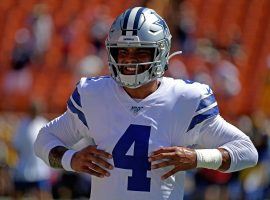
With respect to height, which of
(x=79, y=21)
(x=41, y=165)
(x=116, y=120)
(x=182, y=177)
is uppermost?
(x=116, y=120)

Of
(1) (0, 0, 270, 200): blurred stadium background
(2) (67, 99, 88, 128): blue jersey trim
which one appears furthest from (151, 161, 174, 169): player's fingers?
(1) (0, 0, 270, 200): blurred stadium background

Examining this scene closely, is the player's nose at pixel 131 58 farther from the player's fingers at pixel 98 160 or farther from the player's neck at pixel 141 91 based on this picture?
the player's fingers at pixel 98 160

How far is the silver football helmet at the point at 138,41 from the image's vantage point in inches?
124

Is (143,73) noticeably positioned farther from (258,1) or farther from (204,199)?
(258,1)

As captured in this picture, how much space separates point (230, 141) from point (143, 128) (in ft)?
1.13

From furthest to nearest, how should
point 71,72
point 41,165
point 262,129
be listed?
point 71,72
point 262,129
point 41,165

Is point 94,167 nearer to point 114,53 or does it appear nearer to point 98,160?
point 98,160

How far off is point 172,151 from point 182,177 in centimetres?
26

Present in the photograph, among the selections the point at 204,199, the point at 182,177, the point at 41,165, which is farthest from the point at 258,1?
the point at 182,177

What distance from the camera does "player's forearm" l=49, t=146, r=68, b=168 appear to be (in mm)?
3270

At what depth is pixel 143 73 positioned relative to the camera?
10.4 ft

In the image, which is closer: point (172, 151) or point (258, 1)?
point (172, 151)

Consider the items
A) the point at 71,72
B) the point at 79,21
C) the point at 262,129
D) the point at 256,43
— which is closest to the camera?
the point at 262,129

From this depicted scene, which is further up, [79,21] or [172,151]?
[172,151]
